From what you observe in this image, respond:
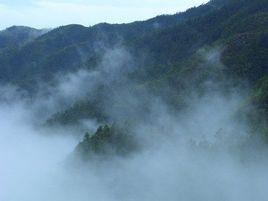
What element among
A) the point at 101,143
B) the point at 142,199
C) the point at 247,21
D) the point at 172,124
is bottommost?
the point at 142,199

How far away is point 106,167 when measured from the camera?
106 m

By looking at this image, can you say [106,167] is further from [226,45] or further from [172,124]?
[226,45]

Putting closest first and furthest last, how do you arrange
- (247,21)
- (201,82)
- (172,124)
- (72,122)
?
(172,124), (201,82), (72,122), (247,21)

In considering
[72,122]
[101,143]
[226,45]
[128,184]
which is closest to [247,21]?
[226,45]

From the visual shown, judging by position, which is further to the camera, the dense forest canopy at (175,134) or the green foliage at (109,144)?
A: the green foliage at (109,144)

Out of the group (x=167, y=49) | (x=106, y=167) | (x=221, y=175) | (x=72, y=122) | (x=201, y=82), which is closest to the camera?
(x=221, y=175)

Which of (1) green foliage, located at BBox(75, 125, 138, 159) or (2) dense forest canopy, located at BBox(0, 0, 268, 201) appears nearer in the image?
(2) dense forest canopy, located at BBox(0, 0, 268, 201)

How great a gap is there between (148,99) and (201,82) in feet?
53.5

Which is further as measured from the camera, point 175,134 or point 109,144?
point 175,134

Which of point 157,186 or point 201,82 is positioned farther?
point 201,82

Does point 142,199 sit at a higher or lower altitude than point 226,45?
lower

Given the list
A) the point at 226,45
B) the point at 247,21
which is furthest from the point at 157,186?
the point at 247,21

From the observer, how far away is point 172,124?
121 m

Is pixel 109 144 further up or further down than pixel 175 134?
further down
